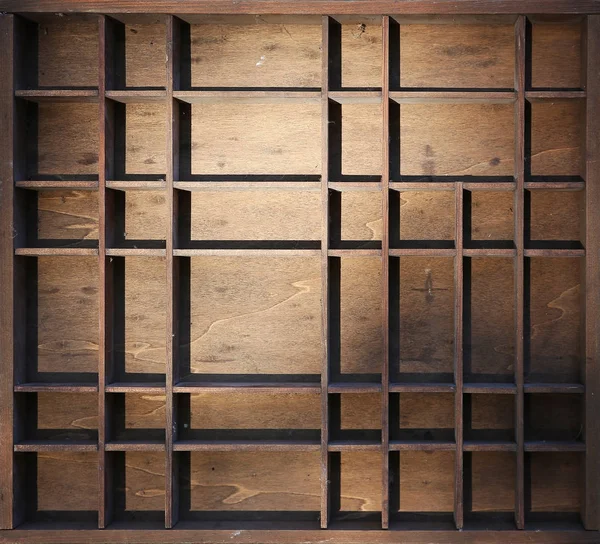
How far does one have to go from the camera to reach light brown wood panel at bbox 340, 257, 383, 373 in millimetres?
2555

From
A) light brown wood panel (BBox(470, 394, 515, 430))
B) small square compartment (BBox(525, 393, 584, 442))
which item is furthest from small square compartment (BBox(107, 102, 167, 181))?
small square compartment (BBox(525, 393, 584, 442))

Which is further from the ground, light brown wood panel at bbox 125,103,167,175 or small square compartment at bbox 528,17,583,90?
small square compartment at bbox 528,17,583,90

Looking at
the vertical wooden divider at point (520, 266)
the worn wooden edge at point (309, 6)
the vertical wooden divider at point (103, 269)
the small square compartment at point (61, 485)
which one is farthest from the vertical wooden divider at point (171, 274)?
the vertical wooden divider at point (520, 266)

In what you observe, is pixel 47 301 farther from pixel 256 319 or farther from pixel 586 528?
pixel 586 528

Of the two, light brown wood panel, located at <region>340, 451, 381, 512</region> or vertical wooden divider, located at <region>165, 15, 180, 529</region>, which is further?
light brown wood panel, located at <region>340, 451, 381, 512</region>

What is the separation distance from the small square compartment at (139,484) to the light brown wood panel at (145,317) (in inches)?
16.1

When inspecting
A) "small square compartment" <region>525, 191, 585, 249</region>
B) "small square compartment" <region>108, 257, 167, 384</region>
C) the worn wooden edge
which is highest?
the worn wooden edge

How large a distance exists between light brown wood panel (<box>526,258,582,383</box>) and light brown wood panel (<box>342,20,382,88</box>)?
114cm

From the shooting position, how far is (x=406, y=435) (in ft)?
8.36

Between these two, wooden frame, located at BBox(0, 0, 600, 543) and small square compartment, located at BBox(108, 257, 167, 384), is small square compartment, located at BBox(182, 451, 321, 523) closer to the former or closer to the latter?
wooden frame, located at BBox(0, 0, 600, 543)

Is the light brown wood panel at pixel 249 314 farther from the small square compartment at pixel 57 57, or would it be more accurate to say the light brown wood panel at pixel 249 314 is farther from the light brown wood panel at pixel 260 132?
the small square compartment at pixel 57 57

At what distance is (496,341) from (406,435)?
0.59m

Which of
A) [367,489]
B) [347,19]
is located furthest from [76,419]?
[347,19]

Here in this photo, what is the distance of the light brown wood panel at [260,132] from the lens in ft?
8.38
